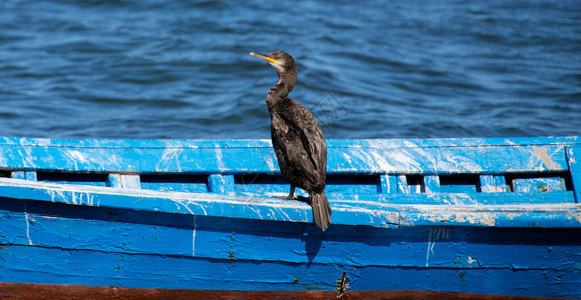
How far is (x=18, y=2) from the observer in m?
12.9

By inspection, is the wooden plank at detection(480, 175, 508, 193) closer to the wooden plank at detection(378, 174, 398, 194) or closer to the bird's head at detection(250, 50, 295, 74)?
the wooden plank at detection(378, 174, 398, 194)

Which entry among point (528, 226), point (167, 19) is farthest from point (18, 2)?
point (528, 226)

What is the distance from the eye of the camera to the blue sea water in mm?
7656

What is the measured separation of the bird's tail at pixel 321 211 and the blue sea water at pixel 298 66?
4.45 m

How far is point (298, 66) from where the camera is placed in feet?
30.1

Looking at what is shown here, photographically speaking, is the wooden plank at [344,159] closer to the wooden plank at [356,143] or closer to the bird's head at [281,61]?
the wooden plank at [356,143]

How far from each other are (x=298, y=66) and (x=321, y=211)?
6.48 metres

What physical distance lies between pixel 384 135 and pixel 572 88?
3465mm

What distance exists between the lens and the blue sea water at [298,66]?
7.66m

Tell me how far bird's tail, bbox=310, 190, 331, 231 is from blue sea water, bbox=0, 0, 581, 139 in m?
4.45

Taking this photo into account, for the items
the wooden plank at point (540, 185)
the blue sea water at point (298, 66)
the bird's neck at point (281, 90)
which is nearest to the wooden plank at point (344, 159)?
the wooden plank at point (540, 185)

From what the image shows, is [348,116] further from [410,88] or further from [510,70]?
[510,70]

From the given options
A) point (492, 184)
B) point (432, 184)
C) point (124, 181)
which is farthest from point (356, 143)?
point (124, 181)

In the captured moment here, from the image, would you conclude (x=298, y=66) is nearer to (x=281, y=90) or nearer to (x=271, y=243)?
(x=281, y=90)
